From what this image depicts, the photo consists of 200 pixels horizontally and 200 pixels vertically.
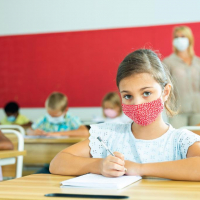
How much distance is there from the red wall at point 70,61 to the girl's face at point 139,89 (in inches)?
175

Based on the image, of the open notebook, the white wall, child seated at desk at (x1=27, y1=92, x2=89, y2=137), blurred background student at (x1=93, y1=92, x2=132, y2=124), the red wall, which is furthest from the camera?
the red wall

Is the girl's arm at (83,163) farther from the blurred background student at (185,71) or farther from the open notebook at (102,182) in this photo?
the blurred background student at (185,71)

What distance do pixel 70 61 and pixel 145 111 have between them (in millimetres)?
4976

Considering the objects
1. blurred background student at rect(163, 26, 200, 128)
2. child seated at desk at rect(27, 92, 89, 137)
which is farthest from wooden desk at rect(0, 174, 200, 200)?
blurred background student at rect(163, 26, 200, 128)

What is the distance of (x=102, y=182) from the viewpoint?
1.22 meters

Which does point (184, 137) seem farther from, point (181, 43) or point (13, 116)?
point (13, 116)

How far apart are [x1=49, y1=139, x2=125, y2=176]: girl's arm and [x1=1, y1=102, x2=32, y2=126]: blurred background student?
4.61m

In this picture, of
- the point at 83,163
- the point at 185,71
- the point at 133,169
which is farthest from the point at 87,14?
the point at 133,169

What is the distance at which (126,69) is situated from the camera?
1565mm

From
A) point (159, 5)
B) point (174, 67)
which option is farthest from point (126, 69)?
point (159, 5)

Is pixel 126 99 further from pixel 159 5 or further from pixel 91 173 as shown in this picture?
pixel 159 5

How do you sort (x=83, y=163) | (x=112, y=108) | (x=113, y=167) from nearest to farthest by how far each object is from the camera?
(x=113, y=167) → (x=83, y=163) → (x=112, y=108)

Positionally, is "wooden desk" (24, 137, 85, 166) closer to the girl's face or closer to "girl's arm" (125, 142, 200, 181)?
the girl's face

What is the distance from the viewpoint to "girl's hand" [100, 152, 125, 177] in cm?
132
